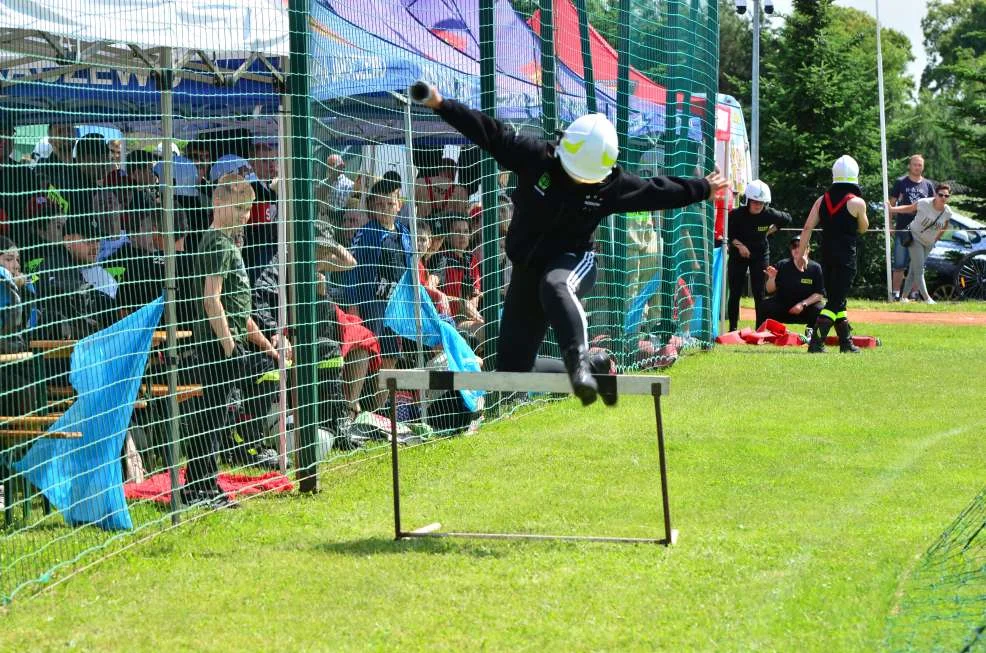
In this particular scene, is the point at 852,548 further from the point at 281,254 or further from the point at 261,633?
the point at 281,254

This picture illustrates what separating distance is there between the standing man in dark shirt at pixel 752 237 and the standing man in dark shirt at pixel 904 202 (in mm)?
7239

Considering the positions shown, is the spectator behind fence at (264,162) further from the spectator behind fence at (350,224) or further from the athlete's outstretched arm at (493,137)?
the athlete's outstretched arm at (493,137)

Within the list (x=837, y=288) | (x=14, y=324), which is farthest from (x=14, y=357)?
(x=837, y=288)

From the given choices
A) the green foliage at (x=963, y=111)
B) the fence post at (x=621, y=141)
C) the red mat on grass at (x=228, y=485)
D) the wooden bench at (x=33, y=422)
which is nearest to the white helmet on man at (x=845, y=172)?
the fence post at (x=621, y=141)

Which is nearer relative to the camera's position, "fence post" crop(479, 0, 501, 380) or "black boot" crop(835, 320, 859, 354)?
"fence post" crop(479, 0, 501, 380)

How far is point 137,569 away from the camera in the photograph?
651 cm

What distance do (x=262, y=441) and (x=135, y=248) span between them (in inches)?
62.0

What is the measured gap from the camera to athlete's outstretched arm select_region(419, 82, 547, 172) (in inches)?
280

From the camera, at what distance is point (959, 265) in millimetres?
24719

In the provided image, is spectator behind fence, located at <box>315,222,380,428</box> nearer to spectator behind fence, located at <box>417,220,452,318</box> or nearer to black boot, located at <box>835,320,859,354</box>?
spectator behind fence, located at <box>417,220,452,318</box>

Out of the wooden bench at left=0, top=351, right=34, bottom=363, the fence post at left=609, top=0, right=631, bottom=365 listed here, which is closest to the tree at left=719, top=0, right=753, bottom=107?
the fence post at left=609, top=0, right=631, bottom=365

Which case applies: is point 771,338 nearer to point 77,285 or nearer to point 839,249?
point 839,249

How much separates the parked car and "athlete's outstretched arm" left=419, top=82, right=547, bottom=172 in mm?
19217

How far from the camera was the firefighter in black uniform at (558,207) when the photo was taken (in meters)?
7.10
